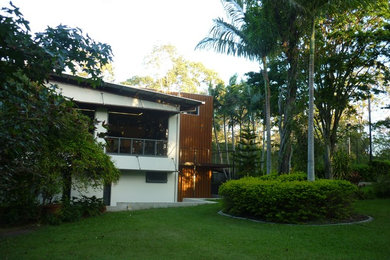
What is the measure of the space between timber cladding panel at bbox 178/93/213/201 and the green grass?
37.2 feet

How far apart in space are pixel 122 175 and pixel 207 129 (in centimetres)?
715

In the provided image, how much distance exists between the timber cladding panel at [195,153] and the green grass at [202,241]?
11.3 meters

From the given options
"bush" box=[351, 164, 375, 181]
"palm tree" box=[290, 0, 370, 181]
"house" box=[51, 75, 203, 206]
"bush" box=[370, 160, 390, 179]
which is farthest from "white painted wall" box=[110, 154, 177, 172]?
"bush" box=[370, 160, 390, 179]

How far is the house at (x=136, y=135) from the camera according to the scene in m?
18.8

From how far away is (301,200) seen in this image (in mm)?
10469

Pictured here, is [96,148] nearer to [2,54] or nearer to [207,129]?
[2,54]

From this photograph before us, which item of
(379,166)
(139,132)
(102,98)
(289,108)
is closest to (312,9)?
(289,108)

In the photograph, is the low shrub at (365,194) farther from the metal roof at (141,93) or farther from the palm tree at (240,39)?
the metal roof at (141,93)

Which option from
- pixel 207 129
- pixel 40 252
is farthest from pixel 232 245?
pixel 207 129

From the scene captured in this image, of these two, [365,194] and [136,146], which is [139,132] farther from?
[365,194]

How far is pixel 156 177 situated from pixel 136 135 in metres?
2.98

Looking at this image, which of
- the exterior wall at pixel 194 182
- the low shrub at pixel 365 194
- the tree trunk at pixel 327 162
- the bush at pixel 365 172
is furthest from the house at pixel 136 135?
the bush at pixel 365 172

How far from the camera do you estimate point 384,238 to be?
8188 mm

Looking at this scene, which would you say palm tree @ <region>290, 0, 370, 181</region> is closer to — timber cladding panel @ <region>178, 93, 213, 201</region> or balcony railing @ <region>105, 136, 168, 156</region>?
balcony railing @ <region>105, 136, 168, 156</region>
